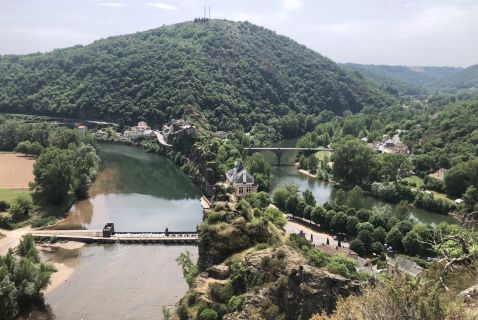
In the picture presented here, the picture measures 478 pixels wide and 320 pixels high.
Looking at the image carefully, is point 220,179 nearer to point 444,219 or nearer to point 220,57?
point 444,219

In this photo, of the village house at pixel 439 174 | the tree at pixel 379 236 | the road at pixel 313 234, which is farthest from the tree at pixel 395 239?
the village house at pixel 439 174

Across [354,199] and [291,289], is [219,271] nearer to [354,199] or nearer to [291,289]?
[291,289]

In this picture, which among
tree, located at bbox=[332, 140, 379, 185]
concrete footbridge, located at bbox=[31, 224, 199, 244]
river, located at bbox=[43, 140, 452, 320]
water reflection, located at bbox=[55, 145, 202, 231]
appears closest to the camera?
river, located at bbox=[43, 140, 452, 320]

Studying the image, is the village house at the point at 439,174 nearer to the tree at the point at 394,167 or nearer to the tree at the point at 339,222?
the tree at the point at 394,167

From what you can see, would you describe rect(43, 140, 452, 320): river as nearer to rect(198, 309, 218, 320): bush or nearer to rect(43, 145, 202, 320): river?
rect(43, 145, 202, 320): river

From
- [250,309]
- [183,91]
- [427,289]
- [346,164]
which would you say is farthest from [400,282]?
[183,91]

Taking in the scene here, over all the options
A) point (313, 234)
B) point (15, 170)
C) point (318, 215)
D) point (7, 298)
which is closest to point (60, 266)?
point (7, 298)

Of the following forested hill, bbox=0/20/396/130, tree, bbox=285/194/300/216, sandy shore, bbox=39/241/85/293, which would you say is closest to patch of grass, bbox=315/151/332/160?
forested hill, bbox=0/20/396/130
